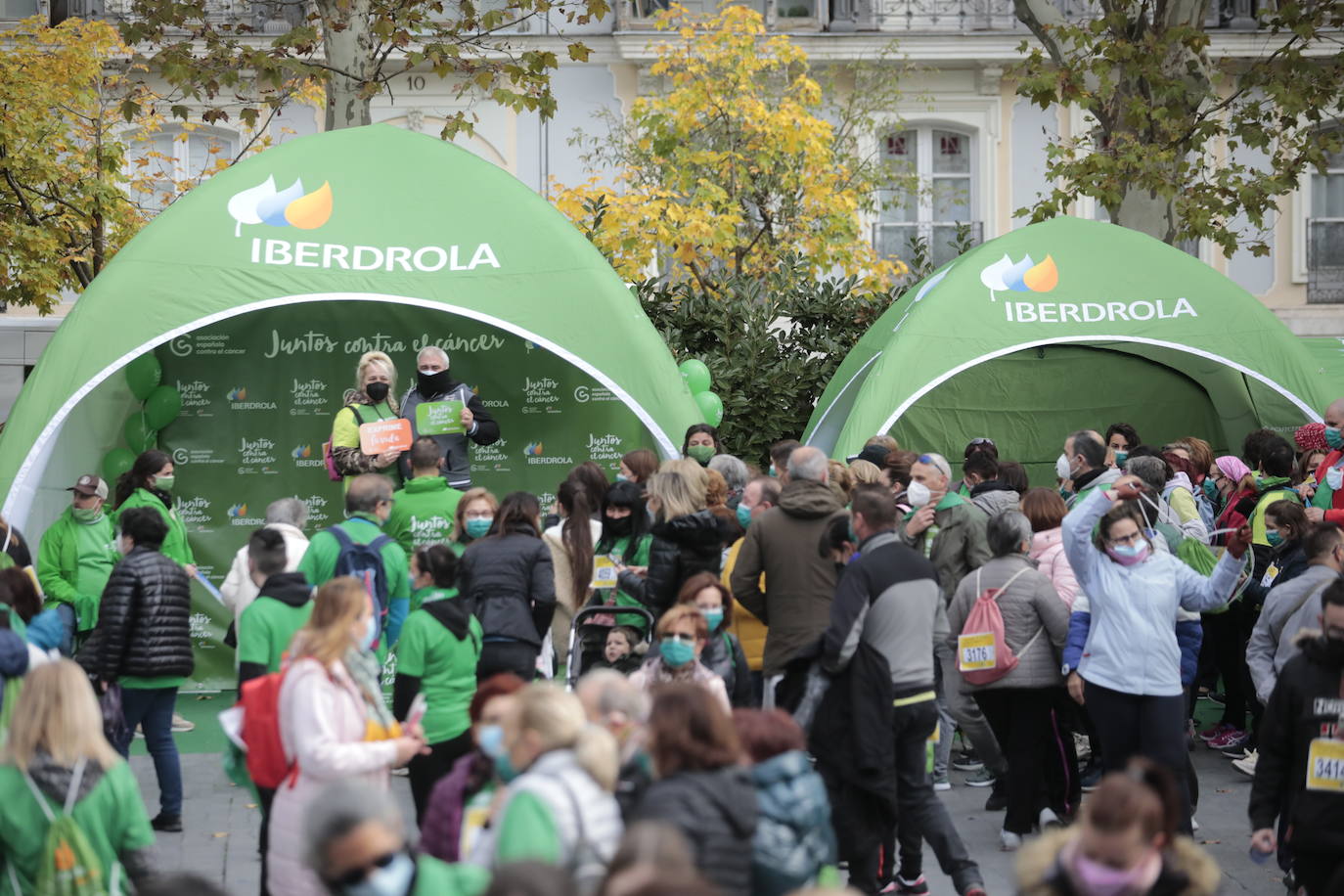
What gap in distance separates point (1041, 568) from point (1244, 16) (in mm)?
19405

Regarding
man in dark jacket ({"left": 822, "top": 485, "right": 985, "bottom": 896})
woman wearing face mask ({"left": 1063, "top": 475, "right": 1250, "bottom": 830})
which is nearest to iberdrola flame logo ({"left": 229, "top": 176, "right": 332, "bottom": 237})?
man in dark jacket ({"left": 822, "top": 485, "right": 985, "bottom": 896})

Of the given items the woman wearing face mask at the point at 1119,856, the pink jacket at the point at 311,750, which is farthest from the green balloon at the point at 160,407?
the woman wearing face mask at the point at 1119,856

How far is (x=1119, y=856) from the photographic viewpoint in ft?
14.4

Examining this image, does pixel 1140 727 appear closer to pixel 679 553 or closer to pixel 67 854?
pixel 679 553

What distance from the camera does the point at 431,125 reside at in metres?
25.7

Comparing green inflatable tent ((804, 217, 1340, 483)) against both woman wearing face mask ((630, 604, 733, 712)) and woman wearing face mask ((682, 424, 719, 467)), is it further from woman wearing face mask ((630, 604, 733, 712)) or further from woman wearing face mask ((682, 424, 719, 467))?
woman wearing face mask ((630, 604, 733, 712))

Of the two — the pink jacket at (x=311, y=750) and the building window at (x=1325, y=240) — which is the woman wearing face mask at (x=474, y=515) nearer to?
the pink jacket at (x=311, y=750)

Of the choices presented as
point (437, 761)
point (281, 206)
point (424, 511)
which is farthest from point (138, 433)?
point (437, 761)

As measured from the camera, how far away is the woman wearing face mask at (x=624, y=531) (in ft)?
27.6

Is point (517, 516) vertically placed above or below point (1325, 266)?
below

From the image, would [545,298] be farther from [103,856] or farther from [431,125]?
[431,125]

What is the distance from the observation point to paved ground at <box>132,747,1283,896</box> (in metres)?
7.68

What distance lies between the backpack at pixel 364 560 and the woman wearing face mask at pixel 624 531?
1136 millimetres

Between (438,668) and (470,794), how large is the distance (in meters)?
1.91
